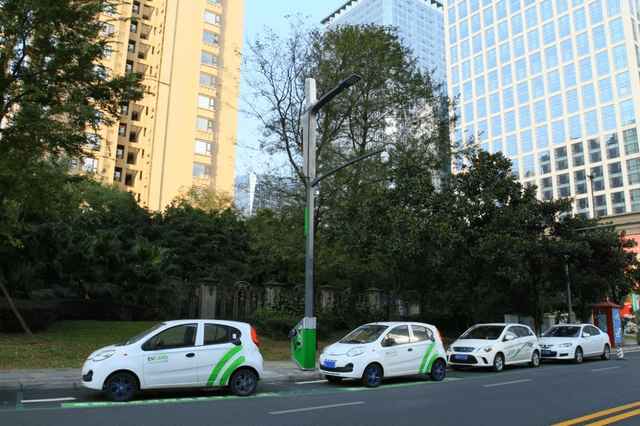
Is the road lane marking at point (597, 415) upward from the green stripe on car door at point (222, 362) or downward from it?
downward

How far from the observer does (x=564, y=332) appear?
19922mm

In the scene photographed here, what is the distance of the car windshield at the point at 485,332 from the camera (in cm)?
1654

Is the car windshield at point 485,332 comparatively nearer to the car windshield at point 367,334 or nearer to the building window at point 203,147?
the car windshield at point 367,334

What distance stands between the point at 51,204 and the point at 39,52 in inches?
199

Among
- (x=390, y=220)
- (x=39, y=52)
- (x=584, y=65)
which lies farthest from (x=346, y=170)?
(x=584, y=65)

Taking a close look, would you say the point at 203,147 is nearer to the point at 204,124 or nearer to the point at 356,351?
the point at 204,124

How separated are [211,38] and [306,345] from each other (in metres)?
45.6

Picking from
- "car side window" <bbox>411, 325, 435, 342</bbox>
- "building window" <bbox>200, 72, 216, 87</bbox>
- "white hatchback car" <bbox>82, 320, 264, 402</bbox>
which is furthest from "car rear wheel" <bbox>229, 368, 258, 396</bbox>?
"building window" <bbox>200, 72, 216, 87</bbox>

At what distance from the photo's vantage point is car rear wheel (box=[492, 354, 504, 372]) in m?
15.8

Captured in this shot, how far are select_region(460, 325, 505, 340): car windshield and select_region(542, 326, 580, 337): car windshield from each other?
4.53m

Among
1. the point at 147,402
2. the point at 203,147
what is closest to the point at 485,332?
the point at 147,402

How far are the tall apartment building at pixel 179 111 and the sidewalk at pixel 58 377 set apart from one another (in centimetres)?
3526

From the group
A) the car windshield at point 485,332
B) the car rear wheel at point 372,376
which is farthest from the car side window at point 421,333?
the car windshield at point 485,332

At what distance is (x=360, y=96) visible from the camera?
20828 millimetres
